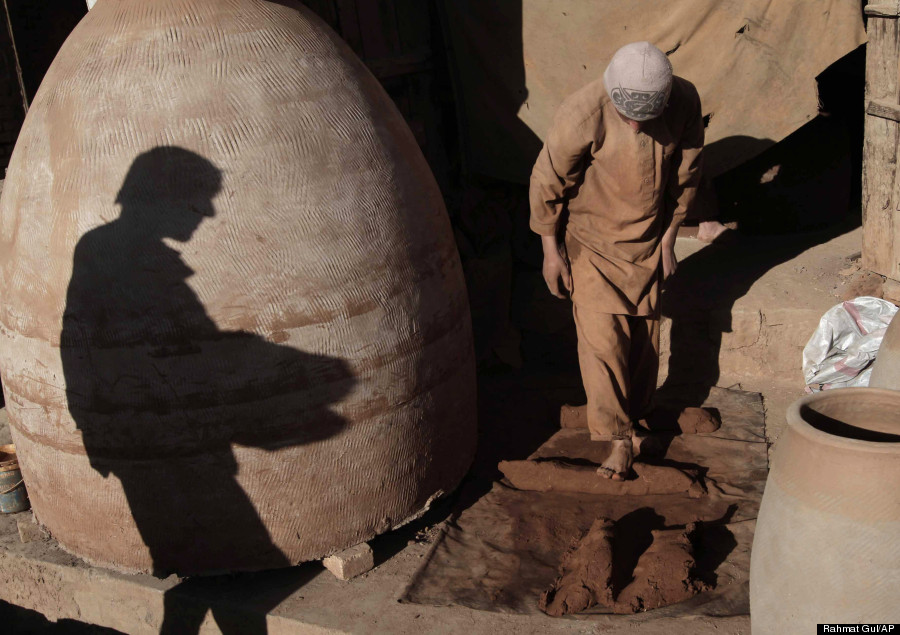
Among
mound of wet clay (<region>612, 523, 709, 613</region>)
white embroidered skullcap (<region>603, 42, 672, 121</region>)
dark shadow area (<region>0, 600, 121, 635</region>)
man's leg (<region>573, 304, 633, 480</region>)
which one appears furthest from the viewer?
man's leg (<region>573, 304, 633, 480</region>)

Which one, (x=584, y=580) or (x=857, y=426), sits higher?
(x=857, y=426)

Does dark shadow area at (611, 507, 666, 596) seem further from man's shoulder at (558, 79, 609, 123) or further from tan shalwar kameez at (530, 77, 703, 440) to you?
man's shoulder at (558, 79, 609, 123)

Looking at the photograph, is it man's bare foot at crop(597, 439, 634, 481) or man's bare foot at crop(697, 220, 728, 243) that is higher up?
man's bare foot at crop(597, 439, 634, 481)

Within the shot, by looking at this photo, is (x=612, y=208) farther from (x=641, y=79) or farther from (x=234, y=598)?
(x=234, y=598)

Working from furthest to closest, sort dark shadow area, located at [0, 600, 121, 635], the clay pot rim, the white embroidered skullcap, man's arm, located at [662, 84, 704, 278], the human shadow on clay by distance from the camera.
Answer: man's arm, located at [662, 84, 704, 278] → dark shadow area, located at [0, 600, 121, 635] → the white embroidered skullcap → the human shadow on clay → the clay pot rim

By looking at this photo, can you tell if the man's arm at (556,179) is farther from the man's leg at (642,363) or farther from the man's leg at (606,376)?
the man's leg at (642,363)

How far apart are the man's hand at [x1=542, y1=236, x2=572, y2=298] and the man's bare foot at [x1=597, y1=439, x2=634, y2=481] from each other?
2.53 ft

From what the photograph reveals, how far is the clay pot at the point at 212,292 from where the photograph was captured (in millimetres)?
2928

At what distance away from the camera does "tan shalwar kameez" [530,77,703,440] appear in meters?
3.68

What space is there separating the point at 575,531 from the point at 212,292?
5.83 feet

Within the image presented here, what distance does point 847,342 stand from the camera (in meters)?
4.36

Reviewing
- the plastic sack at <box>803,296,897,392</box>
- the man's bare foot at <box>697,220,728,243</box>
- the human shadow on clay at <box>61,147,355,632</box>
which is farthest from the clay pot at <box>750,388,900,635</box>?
the man's bare foot at <box>697,220,728,243</box>

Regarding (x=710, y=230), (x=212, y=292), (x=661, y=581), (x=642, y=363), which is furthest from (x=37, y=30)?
(x=661, y=581)

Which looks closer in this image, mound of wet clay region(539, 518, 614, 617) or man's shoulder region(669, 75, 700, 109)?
mound of wet clay region(539, 518, 614, 617)
